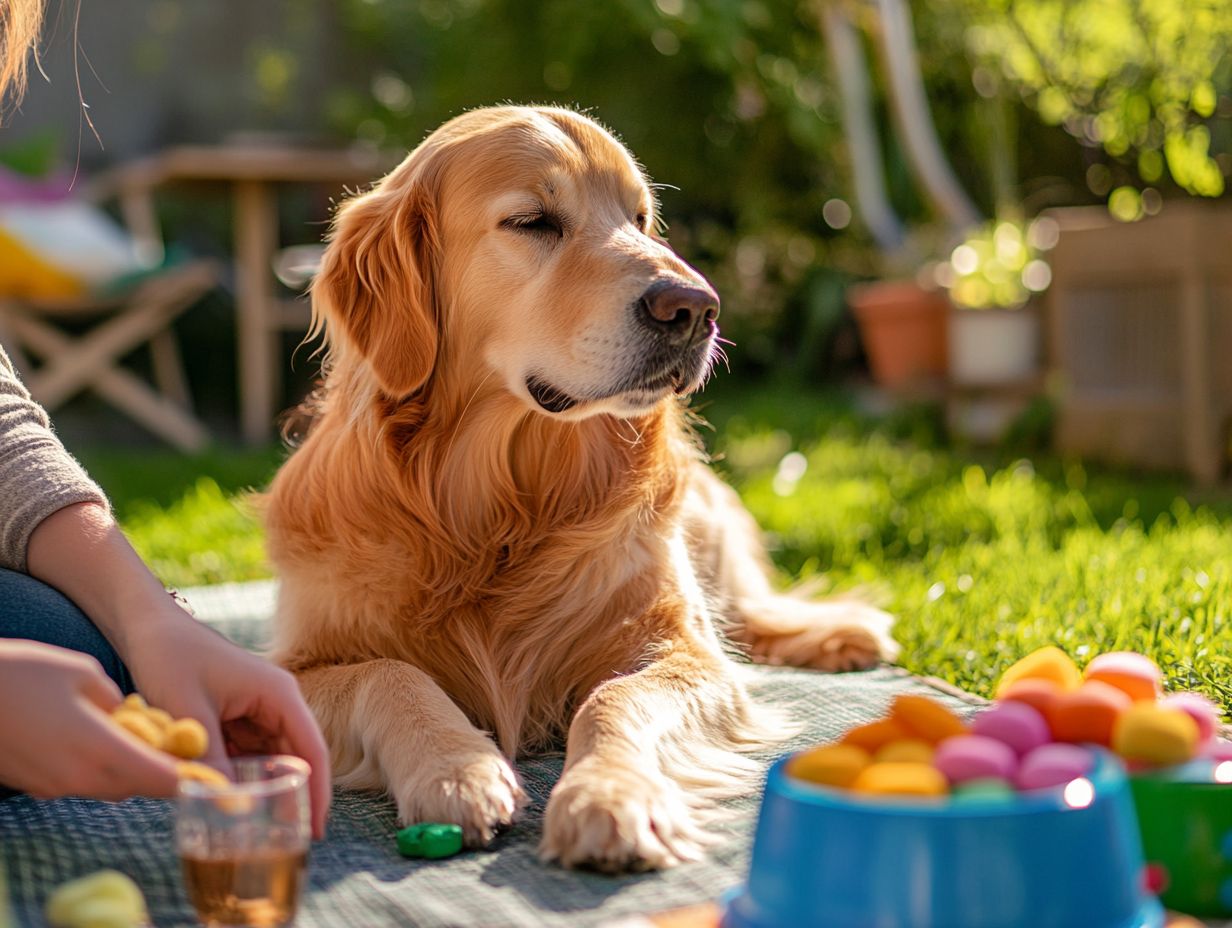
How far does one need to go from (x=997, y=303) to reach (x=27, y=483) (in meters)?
4.94

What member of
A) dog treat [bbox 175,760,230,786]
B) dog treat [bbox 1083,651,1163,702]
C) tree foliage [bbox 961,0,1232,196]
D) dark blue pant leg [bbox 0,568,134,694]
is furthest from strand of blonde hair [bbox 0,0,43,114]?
tree foliage [bbox 961,0,1232,196]

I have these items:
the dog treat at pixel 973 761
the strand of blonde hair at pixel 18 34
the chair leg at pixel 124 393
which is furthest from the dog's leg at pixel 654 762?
the chair leg at pixel 124 393

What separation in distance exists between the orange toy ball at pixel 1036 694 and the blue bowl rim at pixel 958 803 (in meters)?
0.17

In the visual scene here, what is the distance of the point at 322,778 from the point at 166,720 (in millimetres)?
193

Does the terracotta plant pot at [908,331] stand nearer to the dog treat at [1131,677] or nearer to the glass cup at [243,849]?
the dog treat at [1131,677]

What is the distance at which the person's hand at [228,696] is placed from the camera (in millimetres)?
1584

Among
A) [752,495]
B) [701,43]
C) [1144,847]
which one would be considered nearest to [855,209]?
[701,43]

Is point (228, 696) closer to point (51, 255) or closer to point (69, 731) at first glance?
point (69, 731)

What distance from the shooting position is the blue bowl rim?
124 cm

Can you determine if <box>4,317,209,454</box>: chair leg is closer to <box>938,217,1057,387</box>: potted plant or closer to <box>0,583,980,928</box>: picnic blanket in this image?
<box>938,217,1057,387</box>: potted plant

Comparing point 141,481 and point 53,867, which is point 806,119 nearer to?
point 141,481

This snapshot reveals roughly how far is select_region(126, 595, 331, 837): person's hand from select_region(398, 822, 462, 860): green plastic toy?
16cm

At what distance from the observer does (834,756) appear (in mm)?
1434

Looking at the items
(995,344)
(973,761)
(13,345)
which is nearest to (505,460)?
(973,761)
